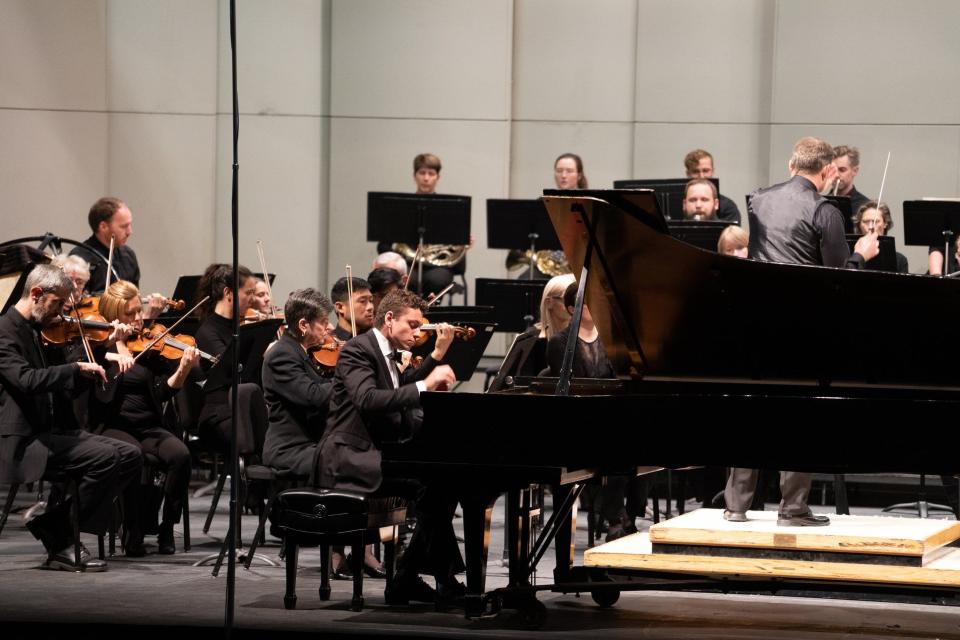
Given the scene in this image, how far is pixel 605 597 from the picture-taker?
5.00m

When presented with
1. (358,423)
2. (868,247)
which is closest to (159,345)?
(358,423)

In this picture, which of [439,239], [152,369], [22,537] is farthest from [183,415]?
[439,239]

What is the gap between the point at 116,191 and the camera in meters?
10.0

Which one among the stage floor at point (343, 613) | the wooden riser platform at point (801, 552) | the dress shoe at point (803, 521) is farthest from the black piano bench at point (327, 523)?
the dress shoe at point (803, 521)

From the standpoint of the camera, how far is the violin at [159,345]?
6.29 metres

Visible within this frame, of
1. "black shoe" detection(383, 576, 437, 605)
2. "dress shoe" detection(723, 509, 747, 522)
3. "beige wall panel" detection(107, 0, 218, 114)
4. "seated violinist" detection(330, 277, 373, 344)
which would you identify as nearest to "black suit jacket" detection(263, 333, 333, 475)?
"seated violinist" detection(330, 277, 373, 344)

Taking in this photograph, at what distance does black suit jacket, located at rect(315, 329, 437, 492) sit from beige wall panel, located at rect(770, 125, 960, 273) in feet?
16.1

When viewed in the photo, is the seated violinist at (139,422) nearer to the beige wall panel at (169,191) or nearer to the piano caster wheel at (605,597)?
the piano caster wheel at (605,597)

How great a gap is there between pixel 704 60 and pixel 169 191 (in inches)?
153

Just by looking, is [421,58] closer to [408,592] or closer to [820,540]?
[408,592]

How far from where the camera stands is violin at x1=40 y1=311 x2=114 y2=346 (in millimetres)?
5918

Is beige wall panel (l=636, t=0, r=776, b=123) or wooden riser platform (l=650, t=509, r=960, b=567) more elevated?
beige wall panel (l=636, t=0, r=776, b=123)

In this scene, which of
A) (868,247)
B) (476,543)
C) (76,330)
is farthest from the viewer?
(868,247)

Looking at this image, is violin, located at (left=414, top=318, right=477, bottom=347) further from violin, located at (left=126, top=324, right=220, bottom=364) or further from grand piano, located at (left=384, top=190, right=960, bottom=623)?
grand piano, located at (left=384, top=190, right=960, bottom=623)
